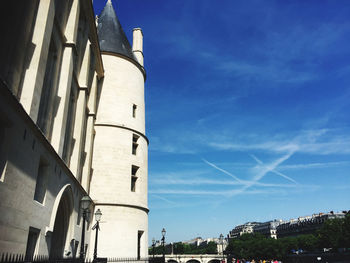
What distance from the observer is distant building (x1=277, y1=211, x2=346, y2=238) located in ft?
387

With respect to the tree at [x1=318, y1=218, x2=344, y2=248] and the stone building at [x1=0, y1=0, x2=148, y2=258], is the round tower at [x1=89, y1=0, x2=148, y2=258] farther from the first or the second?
the tree at [x1=318, y1=218, x2=344, y2=248]

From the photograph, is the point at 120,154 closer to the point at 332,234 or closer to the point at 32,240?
the point at 32,240

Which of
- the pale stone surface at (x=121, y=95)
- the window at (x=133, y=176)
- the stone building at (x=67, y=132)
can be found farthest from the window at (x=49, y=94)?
the window at (x=133, y=176)

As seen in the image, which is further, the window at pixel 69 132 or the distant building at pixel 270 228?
the distant building at pixel 270 228

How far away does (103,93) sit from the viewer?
872 inches

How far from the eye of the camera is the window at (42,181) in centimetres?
939

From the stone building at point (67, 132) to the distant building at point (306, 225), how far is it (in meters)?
111

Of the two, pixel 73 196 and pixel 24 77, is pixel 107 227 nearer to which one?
pixel 73 196

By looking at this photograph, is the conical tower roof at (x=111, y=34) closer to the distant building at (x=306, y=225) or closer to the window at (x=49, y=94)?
the window at (x=49, y=94)

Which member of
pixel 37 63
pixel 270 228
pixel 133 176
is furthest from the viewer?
pixel 270 228

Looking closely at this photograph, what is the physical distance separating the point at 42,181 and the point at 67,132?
491cm

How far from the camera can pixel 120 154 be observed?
2045cm

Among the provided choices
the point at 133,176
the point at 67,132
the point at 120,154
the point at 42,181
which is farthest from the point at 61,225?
the point at 133,176

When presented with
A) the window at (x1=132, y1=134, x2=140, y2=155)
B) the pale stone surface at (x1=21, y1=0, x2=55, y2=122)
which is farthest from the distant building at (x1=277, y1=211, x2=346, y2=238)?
the pale stone surface at (x1=21, y1=0, x2=55, y2=122)
